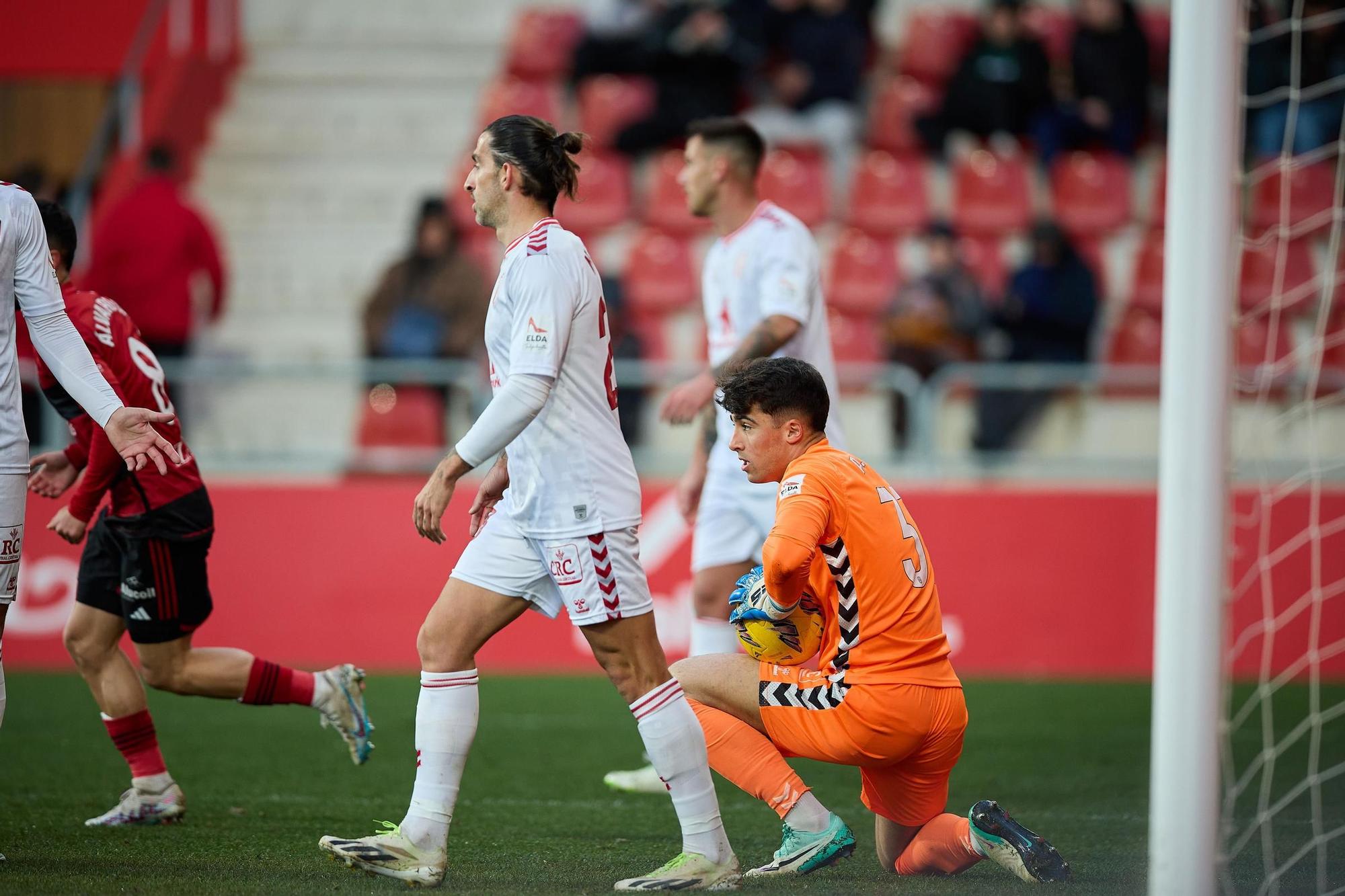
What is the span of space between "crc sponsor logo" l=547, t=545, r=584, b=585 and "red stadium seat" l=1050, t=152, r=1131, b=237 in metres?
10.1

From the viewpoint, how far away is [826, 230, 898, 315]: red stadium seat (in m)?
12.5

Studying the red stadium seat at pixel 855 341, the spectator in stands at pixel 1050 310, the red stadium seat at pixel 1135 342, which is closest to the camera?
the spectator in stands at pixel 1050 310

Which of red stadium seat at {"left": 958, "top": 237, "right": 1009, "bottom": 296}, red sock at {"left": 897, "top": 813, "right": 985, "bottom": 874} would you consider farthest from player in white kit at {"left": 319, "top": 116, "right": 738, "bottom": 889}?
red stadium seat at {"left": 958, "top": 237, "right": 1009, "bottom": 296}

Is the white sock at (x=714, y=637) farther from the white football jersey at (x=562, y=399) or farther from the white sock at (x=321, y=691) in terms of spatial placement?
the white football jersey at (x=562, y=399)

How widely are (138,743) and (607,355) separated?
224 cm

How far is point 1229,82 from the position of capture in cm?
357

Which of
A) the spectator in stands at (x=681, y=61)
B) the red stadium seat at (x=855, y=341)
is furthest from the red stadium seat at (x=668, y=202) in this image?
the red stadium seat at (x=855, y=341)

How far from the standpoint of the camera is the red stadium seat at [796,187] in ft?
43.1

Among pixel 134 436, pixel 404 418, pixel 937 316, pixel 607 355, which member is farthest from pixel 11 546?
pixel 937 316

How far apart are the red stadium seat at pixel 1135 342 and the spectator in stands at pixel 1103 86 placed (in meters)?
2.01

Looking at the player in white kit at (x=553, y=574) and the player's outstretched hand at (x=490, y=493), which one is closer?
the player in white kit at (x=553, y=574)

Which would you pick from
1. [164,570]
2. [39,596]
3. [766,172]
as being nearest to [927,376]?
[766,172]

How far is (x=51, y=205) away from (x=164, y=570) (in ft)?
3.99

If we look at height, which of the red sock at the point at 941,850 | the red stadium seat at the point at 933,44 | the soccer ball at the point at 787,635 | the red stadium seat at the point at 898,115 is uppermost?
the red stadium seat at the point at 933,44
